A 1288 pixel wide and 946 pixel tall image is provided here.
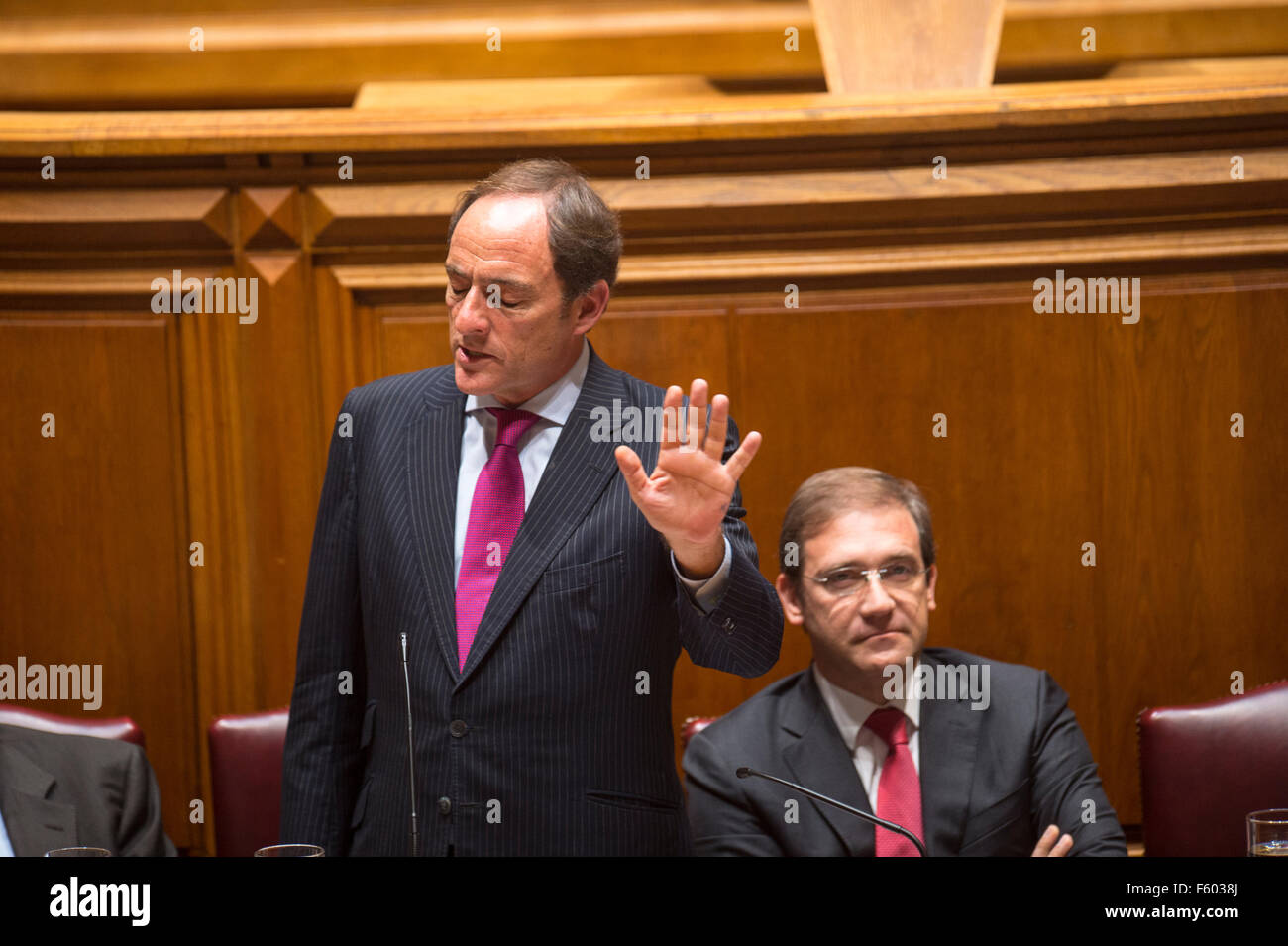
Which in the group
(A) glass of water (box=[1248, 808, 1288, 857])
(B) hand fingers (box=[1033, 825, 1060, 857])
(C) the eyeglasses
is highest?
(C) the eyeglasses

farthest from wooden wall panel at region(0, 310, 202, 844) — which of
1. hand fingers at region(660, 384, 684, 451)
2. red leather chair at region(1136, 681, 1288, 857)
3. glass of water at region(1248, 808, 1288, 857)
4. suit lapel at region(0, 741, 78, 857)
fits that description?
glass of water at region(1248, 808, 1288, 857)

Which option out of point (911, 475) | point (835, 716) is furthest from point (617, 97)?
point (835, 716)

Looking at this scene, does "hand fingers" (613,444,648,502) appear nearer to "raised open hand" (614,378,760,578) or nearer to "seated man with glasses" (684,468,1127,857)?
"raised open hand" (614,378,760,578)

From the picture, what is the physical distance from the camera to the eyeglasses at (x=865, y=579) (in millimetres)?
1770

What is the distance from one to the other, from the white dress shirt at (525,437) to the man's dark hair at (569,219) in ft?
0.31

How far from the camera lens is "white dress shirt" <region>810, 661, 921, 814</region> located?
1.76 meters

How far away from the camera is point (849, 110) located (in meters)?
2.21

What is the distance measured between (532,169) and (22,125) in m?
1.17

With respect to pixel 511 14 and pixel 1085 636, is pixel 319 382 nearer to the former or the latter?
pixel 1085 636

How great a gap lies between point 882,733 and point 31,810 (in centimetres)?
108

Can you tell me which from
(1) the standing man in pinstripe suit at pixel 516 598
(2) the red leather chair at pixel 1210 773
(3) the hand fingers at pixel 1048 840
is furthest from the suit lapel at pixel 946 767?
(1) the standing man in pinstripe suit at pixel 516 598

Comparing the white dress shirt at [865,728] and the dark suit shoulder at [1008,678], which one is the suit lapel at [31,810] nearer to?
the white dress shirt at [865,728]

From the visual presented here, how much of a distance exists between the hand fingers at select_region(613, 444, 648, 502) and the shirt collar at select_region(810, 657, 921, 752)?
64 centimetres

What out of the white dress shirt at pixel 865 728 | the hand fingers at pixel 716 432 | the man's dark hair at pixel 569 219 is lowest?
the white dress shirt at pixel 865 728
